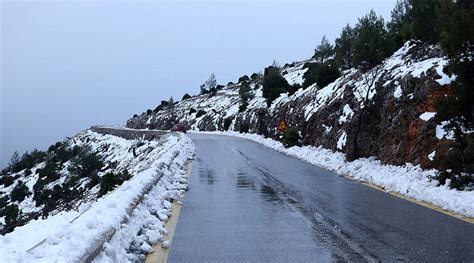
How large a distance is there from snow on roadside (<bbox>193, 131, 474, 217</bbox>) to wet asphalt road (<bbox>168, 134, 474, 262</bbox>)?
0.55 m

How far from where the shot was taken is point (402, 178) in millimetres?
14094

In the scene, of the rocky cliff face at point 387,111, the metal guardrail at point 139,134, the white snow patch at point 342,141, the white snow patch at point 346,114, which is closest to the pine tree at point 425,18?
the rocky cliff face at point 387,111

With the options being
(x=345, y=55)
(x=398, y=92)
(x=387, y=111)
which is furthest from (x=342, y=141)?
(x=345, y=55)

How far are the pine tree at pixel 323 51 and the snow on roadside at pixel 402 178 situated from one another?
4890 cm

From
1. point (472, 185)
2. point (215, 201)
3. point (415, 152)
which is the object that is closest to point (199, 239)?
point (215, 201)

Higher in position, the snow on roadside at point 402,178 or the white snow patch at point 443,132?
the white snow patch at point 443,132

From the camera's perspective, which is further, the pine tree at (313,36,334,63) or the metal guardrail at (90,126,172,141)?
the pine tree at (313,36,334,63)

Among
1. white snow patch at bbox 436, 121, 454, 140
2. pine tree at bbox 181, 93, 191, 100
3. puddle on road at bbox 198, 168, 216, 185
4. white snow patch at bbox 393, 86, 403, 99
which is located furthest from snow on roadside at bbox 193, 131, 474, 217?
pine tree at bbox 181, 93, 191, 100

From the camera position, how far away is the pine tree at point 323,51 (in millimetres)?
70625

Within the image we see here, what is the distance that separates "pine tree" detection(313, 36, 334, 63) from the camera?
232 feet

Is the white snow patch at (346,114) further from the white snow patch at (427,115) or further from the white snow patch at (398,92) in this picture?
the white snow patch at (427,115)

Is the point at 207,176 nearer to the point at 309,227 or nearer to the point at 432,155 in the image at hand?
the point at 432,155

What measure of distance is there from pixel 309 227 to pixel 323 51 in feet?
215

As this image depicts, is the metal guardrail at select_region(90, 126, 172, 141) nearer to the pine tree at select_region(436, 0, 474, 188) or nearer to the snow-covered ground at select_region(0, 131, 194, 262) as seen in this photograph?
the pine tree at select_region(436, 0, 474, 188)
